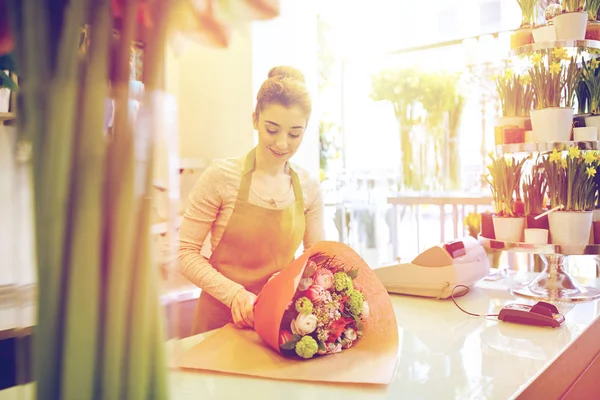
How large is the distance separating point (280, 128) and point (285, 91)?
10cm

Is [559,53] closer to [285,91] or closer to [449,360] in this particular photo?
[285,91]

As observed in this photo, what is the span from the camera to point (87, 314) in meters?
0.38

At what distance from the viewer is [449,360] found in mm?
996

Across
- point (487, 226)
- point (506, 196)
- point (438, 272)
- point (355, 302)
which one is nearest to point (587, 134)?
point (506, 196)

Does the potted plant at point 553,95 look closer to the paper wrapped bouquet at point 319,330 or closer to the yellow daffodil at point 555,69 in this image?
the yellow daffodil at point 555,69

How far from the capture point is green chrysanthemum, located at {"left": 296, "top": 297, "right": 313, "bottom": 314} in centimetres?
90

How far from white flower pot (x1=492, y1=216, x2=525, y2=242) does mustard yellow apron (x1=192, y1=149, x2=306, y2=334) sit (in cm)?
62

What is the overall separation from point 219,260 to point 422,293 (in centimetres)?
59

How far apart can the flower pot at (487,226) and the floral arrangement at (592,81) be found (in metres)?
0.45

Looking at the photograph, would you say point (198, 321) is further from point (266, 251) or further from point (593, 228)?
point (593, 228)

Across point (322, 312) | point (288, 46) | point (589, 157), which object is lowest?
point (322, 312)

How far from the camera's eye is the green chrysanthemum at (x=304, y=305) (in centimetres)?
90

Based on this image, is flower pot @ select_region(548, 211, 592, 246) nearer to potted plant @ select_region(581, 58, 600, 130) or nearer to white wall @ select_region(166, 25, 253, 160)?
potted plant @ select_region(581, 58, 600, 130)

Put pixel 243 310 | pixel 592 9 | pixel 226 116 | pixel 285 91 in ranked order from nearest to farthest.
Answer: pixel 243 310 → pixel 285 91 → pixel 592 9 → pixel 226 116
